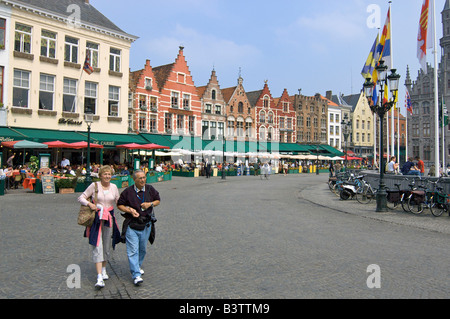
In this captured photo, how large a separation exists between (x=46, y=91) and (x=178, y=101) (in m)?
17.5

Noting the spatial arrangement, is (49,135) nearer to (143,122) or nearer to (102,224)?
(143,122)

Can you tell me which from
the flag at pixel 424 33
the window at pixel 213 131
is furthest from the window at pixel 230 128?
the flag at pixel 424 33

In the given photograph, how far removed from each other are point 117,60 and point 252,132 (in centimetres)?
2445

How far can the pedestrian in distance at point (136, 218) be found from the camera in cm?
463

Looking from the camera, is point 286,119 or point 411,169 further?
point 286,119

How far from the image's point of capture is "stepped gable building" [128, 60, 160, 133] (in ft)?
121

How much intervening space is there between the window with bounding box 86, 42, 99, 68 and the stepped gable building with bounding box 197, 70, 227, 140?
17.5 m

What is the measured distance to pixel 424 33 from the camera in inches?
591

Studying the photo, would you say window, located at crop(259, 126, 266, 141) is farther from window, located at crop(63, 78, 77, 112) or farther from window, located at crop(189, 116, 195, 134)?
window, located at crop(63, 78, 77, 112)

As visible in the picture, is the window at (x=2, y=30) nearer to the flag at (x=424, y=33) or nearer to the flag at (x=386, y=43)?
the flag at (x=386, y=43)

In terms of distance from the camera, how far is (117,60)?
30547mm

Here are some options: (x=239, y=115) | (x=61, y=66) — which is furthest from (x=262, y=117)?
(x=61, y=66)
